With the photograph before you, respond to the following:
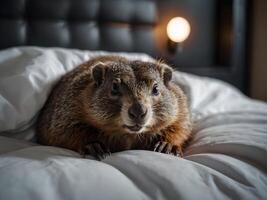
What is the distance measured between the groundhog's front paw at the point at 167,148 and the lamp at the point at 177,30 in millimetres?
1477

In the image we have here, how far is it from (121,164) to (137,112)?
0.20 metres

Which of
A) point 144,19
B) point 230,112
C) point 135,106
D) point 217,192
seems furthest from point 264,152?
point 144,19

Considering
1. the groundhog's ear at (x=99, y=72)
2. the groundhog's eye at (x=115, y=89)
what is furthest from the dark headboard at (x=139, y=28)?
the groundhog's eye at (x=115, y=89)

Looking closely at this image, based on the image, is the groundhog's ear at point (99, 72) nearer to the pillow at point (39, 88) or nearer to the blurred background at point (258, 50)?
the pillow at point (39, 88)

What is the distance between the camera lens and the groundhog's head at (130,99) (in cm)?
112

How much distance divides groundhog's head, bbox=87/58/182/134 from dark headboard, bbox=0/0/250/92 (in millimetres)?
984

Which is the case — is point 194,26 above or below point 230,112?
above

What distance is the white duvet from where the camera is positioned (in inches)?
31.5

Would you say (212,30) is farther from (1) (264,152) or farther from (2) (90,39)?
(1) (264,152)

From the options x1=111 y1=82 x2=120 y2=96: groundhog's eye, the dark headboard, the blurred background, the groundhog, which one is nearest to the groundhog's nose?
the groundhog

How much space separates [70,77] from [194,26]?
1589mm

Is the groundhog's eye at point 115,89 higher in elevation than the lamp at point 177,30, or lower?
lower

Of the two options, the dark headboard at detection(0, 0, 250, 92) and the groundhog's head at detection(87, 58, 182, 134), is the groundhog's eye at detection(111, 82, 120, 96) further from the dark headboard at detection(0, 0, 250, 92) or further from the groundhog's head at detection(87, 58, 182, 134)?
the dark headboard at detection(0, 0, 250, 92)

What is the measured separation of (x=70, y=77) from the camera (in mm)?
1531
